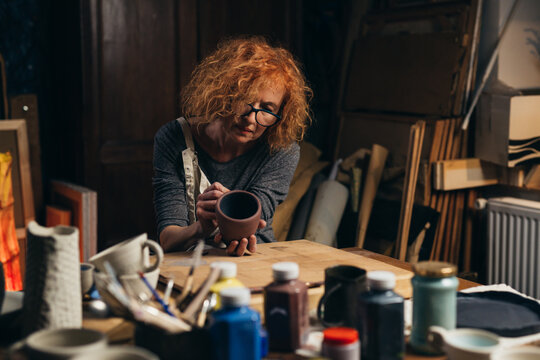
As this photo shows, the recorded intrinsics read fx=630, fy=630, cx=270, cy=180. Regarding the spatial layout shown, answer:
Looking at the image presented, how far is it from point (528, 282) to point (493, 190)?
0.58 m

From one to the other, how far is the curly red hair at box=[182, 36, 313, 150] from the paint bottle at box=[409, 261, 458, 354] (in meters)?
1.10

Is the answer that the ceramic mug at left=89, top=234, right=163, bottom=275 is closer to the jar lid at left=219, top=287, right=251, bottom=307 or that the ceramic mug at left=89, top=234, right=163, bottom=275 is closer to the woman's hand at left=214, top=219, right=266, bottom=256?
the jar lid at left=219, top=287, right=251, bottom=307

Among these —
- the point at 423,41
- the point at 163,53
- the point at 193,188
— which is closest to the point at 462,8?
the point at 423,41

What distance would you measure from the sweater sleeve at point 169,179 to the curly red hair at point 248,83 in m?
0.12

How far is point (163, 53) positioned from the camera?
354 centimetres

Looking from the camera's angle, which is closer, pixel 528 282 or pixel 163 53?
Result: pixel 528 282

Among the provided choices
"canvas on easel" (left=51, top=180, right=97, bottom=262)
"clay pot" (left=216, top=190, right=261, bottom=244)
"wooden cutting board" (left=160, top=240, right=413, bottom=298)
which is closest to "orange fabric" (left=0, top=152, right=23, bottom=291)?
"canvas on easel" (left=51, top=180, right=97, bottom=262)

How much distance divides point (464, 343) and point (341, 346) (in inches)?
9.0

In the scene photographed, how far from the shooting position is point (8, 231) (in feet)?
10.0

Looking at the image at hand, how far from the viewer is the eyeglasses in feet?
6.96

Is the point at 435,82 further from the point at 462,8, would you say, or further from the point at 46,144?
the point at 46,144

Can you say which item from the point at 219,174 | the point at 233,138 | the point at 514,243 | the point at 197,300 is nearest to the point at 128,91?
the point at 219,174

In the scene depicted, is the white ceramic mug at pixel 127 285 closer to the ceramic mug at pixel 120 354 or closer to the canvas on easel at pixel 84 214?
the ceramic mug at pixel 120 354

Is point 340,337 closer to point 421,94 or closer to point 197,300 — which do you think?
point 197,300
